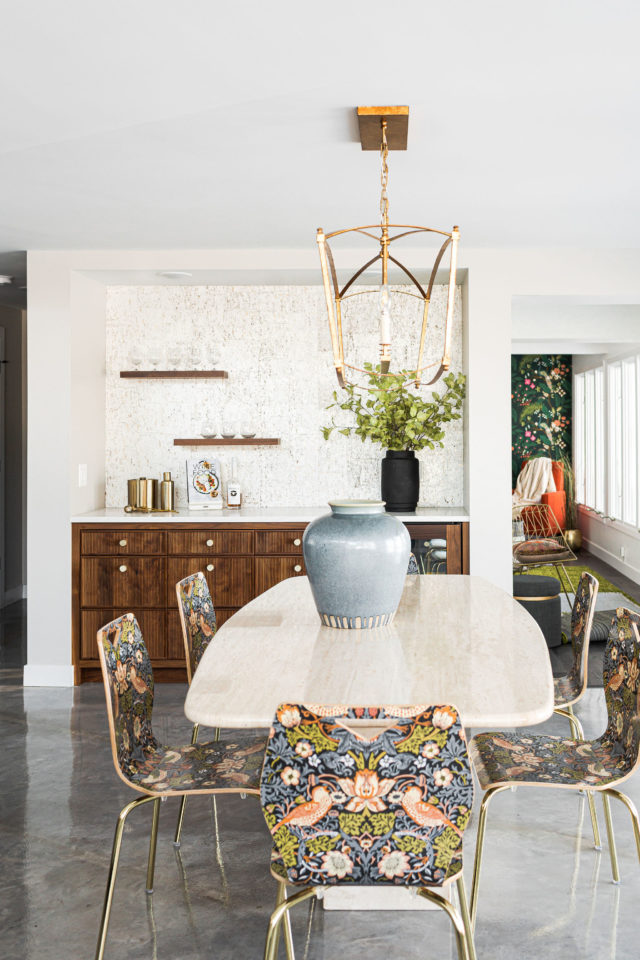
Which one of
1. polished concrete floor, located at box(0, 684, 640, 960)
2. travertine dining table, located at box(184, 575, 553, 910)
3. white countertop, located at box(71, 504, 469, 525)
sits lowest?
polished concrete floor, located at box(0, 684, 640, 960)

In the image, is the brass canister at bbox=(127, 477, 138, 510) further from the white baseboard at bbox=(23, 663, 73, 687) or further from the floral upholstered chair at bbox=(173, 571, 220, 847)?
the floral upholstered chair at bbox=(173, 571, 220, 847)

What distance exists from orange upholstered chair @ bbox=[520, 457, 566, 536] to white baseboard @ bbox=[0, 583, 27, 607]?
5.88 meters

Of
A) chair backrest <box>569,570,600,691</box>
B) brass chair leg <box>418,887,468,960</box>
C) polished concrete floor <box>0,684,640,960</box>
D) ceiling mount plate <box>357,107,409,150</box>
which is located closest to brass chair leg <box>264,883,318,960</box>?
brass chair leg <box>418,887,468,960</box>

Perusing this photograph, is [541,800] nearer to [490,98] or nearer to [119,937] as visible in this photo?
[119,937]

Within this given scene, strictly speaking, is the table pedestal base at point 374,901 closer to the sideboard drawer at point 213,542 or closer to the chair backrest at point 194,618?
the chair backrest at point 194,618

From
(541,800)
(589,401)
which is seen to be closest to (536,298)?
(541,800)

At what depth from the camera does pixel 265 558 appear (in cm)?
478

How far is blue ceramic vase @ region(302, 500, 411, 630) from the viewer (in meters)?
2.45

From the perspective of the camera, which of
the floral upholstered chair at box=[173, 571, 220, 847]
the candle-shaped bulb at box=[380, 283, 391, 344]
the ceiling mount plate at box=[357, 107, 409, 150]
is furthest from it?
the floral upholstered chair at box=[173, 571, 220, 847]

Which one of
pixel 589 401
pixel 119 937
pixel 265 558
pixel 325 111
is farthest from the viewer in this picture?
pixel 589 401

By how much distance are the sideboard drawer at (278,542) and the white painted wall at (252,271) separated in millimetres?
1009

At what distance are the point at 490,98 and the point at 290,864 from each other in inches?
89.5

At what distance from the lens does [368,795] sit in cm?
153

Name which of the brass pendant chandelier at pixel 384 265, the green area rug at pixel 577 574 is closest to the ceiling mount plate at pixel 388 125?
the brass pendant chandelier at pixel 384 265
